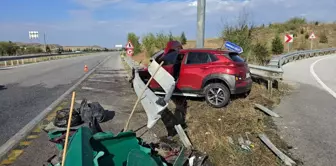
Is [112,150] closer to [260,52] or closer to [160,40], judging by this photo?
[260,52]

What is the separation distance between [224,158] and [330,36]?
63767 millimetres

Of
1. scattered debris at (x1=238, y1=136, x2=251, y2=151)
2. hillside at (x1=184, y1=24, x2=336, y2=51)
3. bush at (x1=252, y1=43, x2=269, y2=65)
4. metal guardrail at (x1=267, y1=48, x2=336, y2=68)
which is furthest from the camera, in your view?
hillside at (x1=184, y1=24, x2=336, y2=51)

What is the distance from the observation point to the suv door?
8477 mm

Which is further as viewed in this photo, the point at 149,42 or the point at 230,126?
the point at 149,42

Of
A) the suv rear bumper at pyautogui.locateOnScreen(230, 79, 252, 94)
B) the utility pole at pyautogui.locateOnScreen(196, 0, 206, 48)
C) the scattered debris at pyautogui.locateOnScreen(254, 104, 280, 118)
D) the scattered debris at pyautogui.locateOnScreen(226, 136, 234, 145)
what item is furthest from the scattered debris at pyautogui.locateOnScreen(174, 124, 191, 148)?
the utility pole at pyautogui.locateOnScreen(196, 0, 206, 48)

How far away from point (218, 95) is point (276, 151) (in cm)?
342

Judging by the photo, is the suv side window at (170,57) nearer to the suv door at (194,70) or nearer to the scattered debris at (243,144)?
the suv door at (194,70)

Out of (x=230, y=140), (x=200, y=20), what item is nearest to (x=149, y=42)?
(x=200, y=20)

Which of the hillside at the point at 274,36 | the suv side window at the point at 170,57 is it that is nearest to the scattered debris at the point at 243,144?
the suv side window at the point at 170,57

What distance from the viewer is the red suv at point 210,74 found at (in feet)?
27.0

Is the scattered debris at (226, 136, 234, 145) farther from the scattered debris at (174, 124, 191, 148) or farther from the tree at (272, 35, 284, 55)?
the tree at (272, 35, 284, 55)

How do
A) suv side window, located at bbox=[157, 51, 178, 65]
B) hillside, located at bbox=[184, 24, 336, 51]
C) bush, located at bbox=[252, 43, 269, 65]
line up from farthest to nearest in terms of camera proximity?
1. hillside, located at bbox=[184, 24, 336, 51]
2. bush, located at bbox=[252, 43, 269, 65]
3. suv side window, located at bbox=[157, 51, 178, 65]

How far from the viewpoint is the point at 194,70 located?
858cm

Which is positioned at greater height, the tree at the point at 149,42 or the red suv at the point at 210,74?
the tree at the point at 149,42
